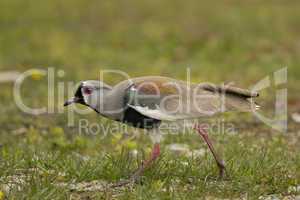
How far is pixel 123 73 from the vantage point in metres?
11.8

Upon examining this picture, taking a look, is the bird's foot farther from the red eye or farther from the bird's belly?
the red eye

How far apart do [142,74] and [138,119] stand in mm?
6435

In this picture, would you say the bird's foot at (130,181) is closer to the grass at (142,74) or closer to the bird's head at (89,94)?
the grass at (142,74)

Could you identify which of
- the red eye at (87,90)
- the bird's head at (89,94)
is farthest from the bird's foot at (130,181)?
the red eye at (87,90)

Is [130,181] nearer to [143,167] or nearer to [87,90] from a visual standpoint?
[143,167]

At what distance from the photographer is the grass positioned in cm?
589

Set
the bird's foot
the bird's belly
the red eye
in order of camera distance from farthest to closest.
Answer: the red eye, the bird's belly, the bird's foot

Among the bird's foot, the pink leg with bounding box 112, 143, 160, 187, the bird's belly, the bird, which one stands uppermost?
the bird

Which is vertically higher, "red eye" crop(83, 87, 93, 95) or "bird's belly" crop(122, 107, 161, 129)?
"red eye" crop(83, 87, 93, 95)

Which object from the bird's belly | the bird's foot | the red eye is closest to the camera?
the bird's foot

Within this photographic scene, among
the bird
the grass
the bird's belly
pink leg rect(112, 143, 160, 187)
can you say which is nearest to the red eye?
the bird

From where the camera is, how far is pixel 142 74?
12383 mm

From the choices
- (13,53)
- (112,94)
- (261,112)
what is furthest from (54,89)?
(112,94)

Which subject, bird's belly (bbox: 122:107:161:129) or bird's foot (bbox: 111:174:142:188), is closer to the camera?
bird's foot (bbox: 111:174:142:188)
